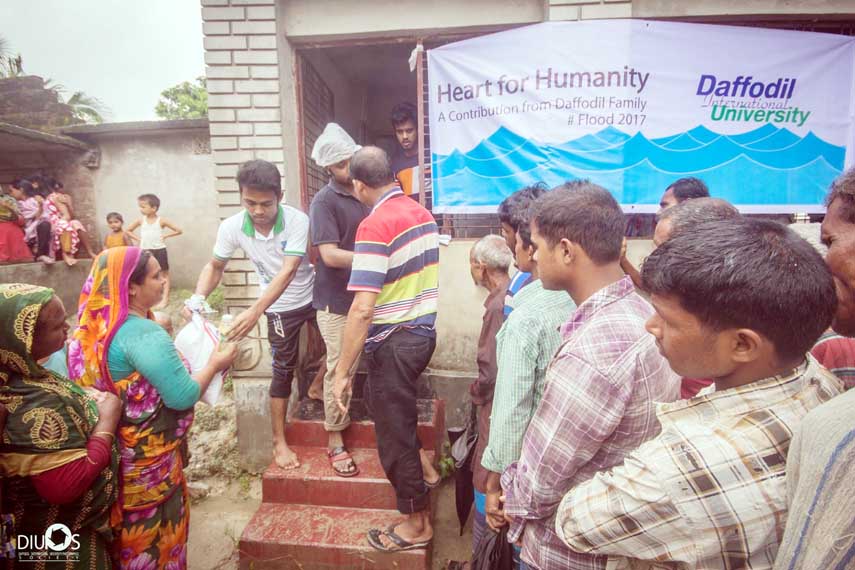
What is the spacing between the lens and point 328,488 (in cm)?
308

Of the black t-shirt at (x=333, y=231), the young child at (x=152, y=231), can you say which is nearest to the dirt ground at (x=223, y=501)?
the black t-shirt at (x=333, y=231)

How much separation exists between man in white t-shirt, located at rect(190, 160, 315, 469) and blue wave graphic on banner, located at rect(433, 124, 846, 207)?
1725 millimetres

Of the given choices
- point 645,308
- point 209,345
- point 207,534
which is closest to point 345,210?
point 209,345

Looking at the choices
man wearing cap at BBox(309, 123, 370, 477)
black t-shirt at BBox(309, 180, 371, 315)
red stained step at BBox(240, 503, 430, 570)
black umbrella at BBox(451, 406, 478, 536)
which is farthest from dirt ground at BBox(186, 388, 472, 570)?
black t-shirt at BBox(309, 180, 371, 315)

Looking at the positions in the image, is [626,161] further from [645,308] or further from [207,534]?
[207,534]

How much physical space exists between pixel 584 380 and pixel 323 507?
104 inches

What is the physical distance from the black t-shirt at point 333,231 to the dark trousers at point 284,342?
0.19 metres

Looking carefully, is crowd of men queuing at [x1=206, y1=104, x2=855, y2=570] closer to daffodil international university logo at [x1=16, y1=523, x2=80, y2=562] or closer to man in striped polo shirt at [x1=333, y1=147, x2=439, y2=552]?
man in striped polo shirt at [x1=333, y1=147, x2=439, y2=552]

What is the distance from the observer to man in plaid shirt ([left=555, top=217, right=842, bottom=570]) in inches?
31.2

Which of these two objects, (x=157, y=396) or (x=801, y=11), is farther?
(x=801, y=11)

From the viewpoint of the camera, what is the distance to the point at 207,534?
10.4 feet

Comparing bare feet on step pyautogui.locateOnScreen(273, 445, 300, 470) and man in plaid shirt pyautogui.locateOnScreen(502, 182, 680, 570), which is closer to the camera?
man in plaid shirt pyautogui.locateOnScreen(502, 182, 680, 570)

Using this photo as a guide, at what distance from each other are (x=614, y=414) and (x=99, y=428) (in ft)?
5.88

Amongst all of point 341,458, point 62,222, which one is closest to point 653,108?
point 341,458
